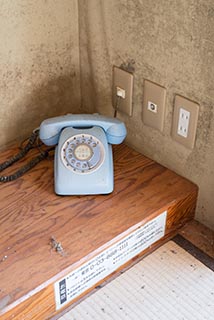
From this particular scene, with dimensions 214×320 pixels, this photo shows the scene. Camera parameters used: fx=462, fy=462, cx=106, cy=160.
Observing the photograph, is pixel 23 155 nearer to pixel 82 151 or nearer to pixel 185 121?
pixel 82 151

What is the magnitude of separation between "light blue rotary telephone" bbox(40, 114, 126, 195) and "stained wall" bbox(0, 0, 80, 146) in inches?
6.9

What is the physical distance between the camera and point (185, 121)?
1180mm

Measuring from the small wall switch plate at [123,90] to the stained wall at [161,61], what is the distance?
0.7 inches

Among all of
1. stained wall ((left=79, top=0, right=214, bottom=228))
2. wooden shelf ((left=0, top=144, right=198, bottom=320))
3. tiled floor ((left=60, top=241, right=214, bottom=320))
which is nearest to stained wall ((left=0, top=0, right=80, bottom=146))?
stained wall ((left=79, top=0, right=214, bottom=228))

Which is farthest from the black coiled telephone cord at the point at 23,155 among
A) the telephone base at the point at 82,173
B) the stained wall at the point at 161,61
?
the stained wall at the point at 161,61

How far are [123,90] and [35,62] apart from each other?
0.26 m

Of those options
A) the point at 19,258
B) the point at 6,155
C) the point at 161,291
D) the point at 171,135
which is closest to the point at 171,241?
the point at 161,291

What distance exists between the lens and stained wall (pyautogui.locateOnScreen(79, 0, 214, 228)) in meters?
1.07

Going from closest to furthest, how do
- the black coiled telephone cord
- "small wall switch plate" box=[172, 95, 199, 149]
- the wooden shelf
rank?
the wooden shelf → "small wall switch plate" box=[172, 95, 199, 149] → the black coiled telephone cord

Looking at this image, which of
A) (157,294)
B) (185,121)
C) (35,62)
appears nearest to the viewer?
(157,294)

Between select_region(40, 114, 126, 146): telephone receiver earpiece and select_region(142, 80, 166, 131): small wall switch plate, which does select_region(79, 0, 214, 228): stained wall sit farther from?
select_region(40, 114, 126, 146): telephone receiver earpiece

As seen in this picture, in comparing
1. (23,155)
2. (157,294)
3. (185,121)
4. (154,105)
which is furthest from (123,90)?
(157,294)

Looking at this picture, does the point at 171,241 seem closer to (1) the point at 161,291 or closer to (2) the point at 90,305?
(1) the point at 161,291

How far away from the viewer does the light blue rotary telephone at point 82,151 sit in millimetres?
1180
